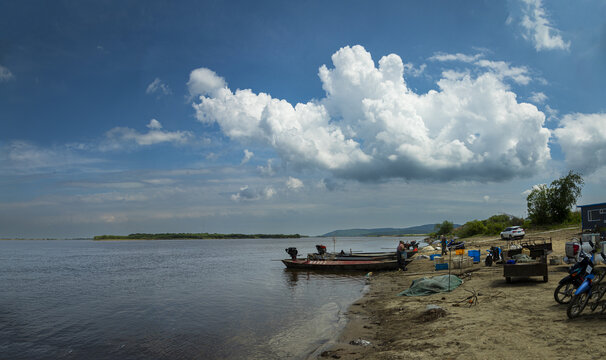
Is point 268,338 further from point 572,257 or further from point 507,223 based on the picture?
point 507,223

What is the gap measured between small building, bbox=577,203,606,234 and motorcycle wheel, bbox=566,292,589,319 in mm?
35874

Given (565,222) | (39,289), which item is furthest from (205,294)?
(565,222)

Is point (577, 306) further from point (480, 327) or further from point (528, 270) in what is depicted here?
point (528, 270)

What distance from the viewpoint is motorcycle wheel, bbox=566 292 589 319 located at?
894 cm

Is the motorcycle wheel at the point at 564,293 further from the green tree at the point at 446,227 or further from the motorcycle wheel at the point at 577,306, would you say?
the green tree at the point at 446,227

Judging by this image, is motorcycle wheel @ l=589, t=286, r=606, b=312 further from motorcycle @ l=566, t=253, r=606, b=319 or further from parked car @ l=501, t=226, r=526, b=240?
parked car @ l=501, t=226, r=526, b=240

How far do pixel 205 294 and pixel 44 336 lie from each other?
34.6 feet

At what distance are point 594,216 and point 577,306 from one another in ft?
126

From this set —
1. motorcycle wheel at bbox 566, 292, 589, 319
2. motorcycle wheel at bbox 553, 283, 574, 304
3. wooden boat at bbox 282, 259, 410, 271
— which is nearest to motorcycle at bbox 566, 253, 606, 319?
motorcycle wheel at bbox 566, 292, 589, 319

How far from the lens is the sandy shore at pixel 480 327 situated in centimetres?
763

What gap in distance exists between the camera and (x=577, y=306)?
9031 millimetres

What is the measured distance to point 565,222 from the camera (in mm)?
57250

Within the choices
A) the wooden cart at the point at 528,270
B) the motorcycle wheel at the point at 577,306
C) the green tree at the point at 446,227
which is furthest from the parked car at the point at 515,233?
the green tree at the point at 446,227

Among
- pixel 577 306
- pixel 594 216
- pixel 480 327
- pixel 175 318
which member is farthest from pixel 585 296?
pixel 594 216
